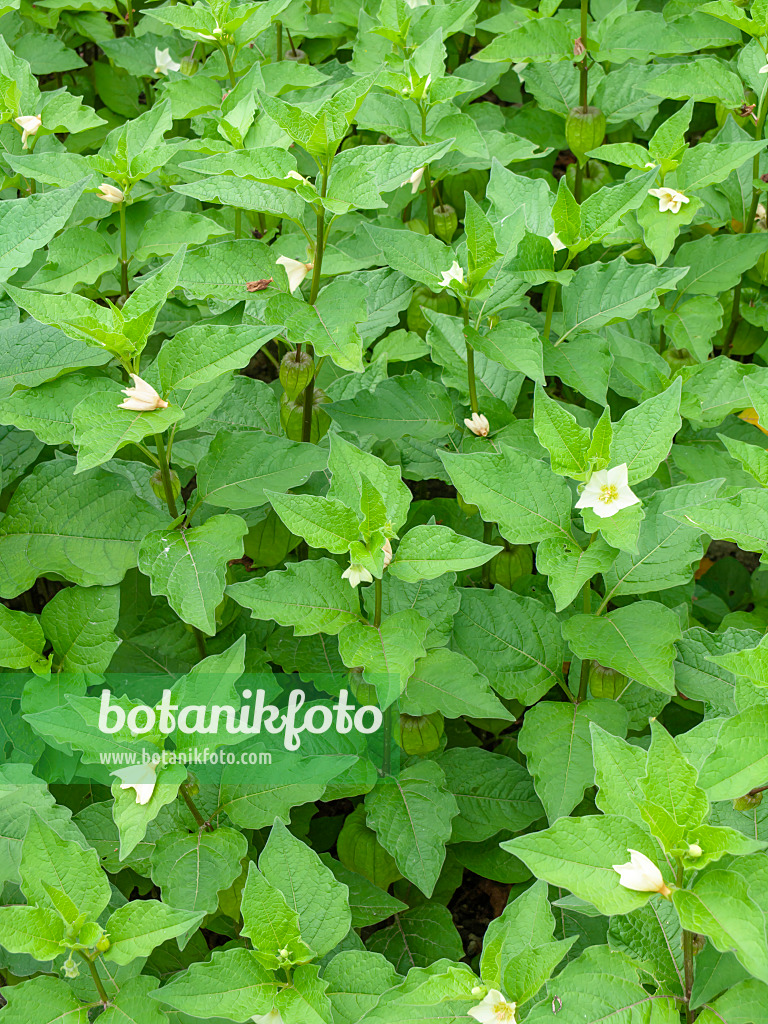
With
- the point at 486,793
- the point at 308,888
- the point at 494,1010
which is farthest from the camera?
the point at 486,793

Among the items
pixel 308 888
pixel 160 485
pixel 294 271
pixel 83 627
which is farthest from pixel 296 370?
pixel 308 888

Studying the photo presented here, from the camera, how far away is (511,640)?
2.02m

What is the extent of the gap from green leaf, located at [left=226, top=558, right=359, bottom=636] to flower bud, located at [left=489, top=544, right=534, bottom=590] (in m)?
0.53

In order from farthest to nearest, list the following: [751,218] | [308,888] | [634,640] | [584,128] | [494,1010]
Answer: [584,128], [751,218], [634,640], [308,888], [494,1010]

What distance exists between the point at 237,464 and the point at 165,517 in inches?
7.1

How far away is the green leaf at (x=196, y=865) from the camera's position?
1.68 m

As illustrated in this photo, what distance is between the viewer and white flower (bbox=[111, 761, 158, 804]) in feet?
5.31

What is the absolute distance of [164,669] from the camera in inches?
90.2

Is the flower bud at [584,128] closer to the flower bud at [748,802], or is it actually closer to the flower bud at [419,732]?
the flower bud at [419,732]

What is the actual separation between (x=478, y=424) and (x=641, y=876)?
42.4 inches

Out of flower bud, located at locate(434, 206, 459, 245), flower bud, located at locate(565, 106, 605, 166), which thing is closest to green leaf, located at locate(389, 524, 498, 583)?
flower bud, located at locate(434, 206, 459, 245)

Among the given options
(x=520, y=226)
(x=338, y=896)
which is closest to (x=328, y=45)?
(x=520, y=226)

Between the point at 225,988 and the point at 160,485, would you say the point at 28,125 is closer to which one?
the point at 160,485

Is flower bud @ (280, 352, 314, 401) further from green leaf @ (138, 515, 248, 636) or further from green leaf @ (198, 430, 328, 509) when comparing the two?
green leaf @ (138, 515, 248, 636)
